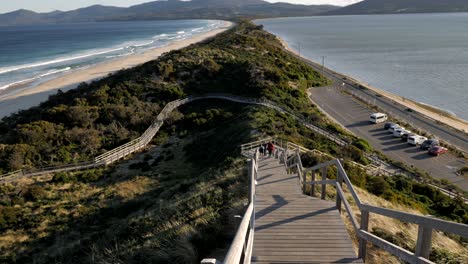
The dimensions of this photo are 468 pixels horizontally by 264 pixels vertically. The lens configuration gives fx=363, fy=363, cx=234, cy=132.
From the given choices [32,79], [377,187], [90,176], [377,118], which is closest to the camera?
[377,187]

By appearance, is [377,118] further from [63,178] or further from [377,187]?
[63,178]

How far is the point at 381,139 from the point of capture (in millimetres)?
29891

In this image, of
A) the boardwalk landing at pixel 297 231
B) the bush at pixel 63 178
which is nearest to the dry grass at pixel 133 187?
the bush at pixel 63 178

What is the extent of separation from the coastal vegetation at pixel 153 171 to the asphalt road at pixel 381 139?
98.8 inches

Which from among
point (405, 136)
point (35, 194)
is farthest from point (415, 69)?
point (35, 194)

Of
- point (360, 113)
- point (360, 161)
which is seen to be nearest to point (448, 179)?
point (360, 161)

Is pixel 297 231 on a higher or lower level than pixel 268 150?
higher

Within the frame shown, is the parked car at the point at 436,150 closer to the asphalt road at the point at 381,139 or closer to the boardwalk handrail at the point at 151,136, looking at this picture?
the asphalt road at the point at 381,139

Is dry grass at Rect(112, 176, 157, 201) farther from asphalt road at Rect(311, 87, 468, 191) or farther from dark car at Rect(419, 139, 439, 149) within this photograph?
dark car at Rect(419, 139, 439, 149)

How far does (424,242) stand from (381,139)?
2793 cm

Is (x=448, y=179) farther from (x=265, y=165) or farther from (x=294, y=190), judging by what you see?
(x=294, y=190)

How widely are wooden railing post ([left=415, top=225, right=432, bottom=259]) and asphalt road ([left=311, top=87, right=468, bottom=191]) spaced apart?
69.0ft

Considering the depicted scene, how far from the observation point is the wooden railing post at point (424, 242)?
12.6 ft

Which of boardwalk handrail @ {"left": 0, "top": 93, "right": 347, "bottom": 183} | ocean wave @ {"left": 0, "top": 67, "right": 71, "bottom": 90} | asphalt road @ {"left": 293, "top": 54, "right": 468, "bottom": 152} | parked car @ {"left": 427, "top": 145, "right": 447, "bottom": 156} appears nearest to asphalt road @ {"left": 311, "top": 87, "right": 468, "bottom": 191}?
parked car @ {"left": 427, "top": 145, "right": 447, "bottom": 156}
